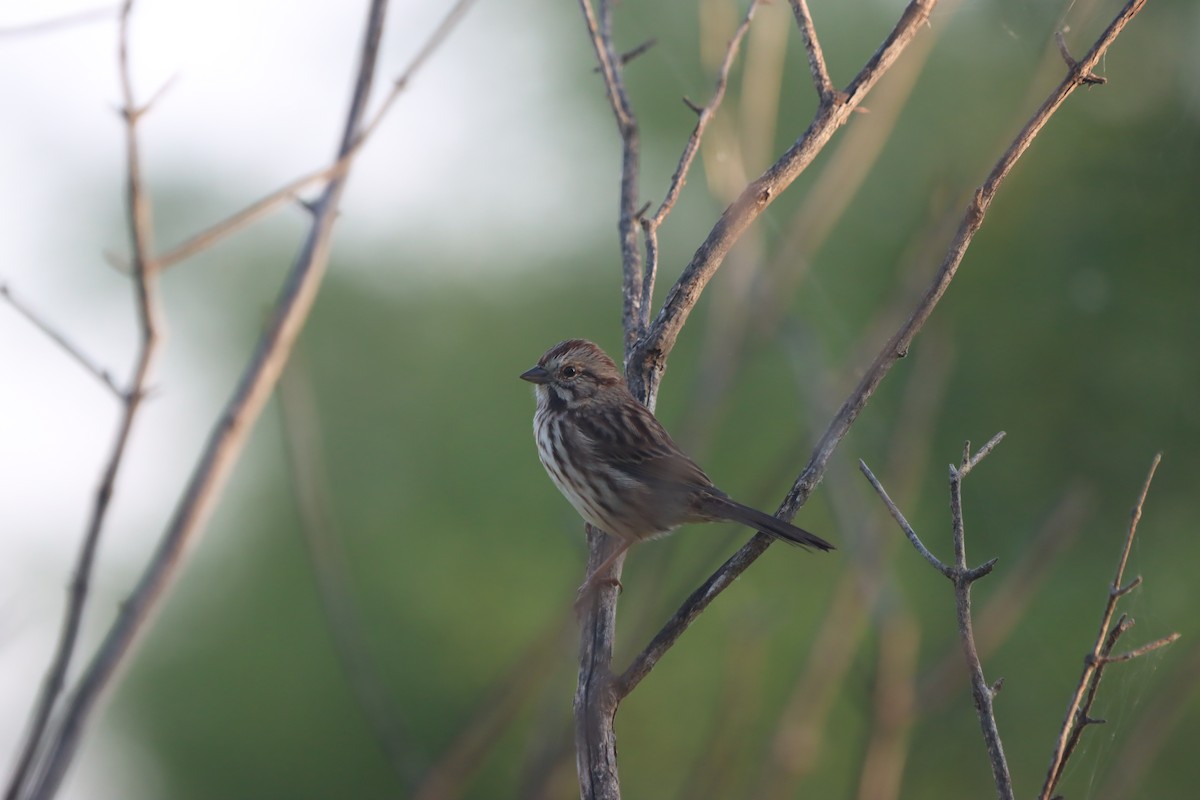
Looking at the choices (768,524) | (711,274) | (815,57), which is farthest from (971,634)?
(815,57)

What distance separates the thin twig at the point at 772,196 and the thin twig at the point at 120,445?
1328mm

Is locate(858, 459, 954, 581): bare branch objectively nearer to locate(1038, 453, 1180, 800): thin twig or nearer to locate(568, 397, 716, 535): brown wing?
locate(1038, 453, 1180, 800): thin twig

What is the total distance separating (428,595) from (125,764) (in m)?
3.58

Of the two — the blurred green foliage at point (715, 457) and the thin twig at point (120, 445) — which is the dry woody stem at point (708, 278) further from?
the blurred green foliage at point (715, 457)

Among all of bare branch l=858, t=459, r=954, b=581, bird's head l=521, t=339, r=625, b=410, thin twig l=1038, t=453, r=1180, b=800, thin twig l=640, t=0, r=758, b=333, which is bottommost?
thin twig l=1038, t=453, r=1180, b=800

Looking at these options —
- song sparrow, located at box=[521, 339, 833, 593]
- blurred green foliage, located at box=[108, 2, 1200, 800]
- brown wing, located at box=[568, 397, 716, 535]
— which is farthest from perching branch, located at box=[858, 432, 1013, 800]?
blurred green foliage, located at box=[108, 2, 1200, 800]

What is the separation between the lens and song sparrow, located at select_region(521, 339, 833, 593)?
409 centimetres

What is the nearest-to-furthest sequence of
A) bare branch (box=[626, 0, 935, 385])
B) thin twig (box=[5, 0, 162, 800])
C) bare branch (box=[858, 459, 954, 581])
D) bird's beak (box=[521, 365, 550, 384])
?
thin twig (box=[5, 0, 162, 800]), bare branch (box=[858, 459, 954, 581]), bare branch (box=[626, 0, 935, 385]), bird's beak (box=[521, 365, 550, 384])

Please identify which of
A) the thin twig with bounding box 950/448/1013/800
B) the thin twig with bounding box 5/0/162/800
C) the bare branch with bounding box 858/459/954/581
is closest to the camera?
the thin twig with bounding box 5/0/162/800

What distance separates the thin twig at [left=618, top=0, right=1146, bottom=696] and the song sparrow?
79cm

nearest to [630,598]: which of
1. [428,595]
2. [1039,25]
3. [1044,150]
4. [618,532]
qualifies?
[618,532]

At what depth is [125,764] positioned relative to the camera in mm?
11562

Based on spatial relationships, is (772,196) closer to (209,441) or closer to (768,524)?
(768,524)

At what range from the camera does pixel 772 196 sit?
293cm
